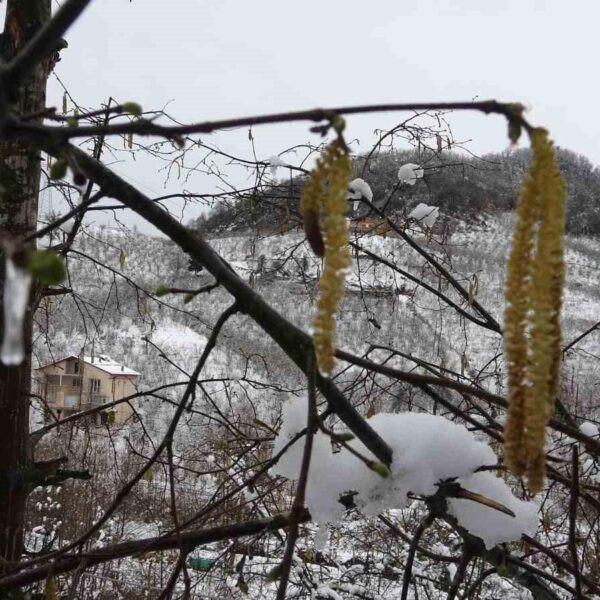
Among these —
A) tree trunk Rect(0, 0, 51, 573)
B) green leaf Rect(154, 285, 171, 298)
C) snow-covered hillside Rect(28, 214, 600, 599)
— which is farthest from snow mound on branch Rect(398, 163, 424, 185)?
green leaf Rect(154, 285, 171, 298)

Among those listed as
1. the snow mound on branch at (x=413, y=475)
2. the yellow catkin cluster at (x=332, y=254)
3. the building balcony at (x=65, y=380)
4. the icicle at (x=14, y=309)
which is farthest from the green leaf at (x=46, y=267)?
the building balcony at (x=65, y=380)

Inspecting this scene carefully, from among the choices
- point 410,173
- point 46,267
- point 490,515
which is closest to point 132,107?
point 46,267

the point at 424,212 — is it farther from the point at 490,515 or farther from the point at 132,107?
the point at 132,107

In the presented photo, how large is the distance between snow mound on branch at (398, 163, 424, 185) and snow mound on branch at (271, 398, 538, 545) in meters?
1.15

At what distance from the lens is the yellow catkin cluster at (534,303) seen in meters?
0.34

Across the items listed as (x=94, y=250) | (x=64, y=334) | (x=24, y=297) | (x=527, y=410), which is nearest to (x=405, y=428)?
(x=527, y=410)

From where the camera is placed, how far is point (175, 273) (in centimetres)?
1317

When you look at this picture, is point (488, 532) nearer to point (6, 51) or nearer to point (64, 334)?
point (6, 51)

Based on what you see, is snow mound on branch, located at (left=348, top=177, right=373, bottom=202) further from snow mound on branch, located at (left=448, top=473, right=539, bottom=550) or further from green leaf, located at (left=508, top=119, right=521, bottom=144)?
green leaf, located at (left=508, top=119, right=521, bottom=144)

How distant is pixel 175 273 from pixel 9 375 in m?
12.1

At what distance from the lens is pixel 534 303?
1.10ft

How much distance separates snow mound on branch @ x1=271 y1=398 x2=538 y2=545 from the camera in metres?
0.69

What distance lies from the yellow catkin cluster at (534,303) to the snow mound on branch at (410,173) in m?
1.43

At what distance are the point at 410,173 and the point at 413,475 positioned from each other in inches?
50.9
